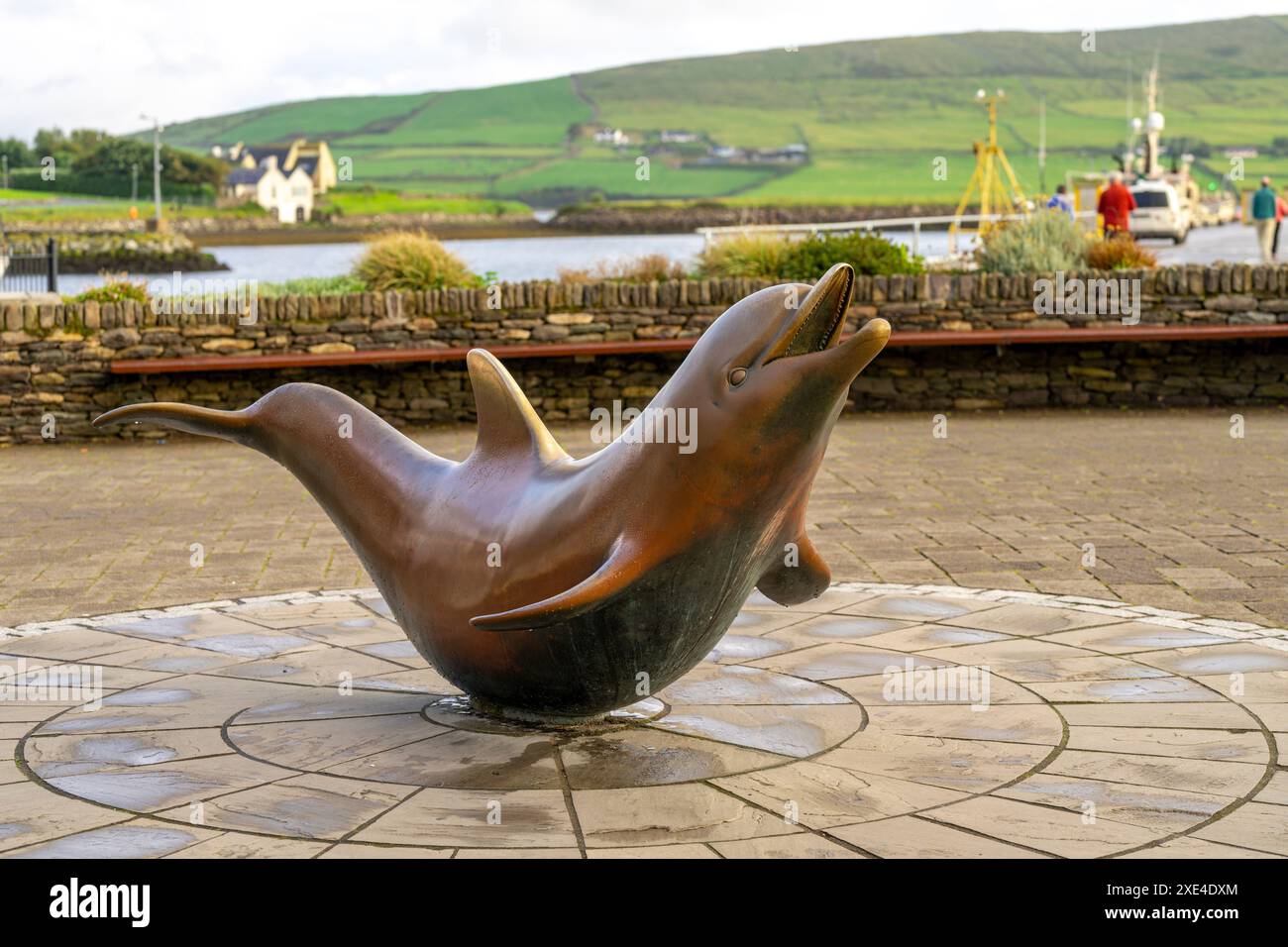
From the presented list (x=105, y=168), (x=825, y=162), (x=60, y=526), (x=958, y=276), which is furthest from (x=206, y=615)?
(x=825, y=162)

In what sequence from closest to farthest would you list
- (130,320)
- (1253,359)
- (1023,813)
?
1. (1023,813)
2. (130,320)
3. (1253,359)

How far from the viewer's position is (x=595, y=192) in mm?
103250

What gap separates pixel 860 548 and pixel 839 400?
15.1 ft

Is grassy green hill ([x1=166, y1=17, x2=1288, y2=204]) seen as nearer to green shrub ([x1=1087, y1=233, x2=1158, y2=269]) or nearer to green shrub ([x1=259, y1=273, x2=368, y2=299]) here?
green shrub ([x1=1087, y1=233, x2=1158, y2=269])

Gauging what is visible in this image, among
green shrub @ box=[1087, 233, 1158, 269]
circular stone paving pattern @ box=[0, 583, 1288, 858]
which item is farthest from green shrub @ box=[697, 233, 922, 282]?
circular stone paving pattern @ box=[0, 583, 1288, 858]

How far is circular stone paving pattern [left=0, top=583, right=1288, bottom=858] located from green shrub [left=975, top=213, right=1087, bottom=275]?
33.7ft

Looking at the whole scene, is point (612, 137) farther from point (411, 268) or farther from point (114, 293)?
point (114, 293)

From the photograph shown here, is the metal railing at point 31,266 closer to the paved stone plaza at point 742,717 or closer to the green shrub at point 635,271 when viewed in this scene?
the green shrub at point 635,271

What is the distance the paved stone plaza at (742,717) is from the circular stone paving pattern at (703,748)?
0.01 metres

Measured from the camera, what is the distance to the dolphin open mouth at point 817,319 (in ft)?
13.5

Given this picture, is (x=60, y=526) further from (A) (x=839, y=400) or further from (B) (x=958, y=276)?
(B) (x=958, y=276)

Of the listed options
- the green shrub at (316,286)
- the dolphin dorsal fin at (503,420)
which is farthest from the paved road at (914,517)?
the dolphin dorsal fin at (503,420)

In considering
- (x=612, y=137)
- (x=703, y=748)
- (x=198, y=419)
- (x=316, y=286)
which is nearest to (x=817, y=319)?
(x=703, y=748)
